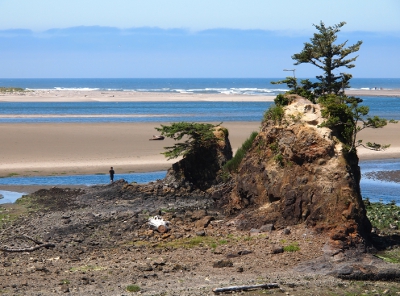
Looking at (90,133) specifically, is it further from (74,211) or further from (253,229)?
(253,229)

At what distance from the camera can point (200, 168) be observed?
91.0 feet

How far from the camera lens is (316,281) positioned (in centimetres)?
1505

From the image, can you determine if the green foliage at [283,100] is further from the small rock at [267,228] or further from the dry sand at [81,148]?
the dry sand at [81,148]

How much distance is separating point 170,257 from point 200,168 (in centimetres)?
1064

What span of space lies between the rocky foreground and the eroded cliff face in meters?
0.48

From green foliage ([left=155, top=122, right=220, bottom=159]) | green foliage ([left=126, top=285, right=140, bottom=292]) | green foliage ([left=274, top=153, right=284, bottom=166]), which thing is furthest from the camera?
green foliage ([left=155, top=122, right=220, bottom=159])

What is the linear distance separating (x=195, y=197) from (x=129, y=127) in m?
32.4

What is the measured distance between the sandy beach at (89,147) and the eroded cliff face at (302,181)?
16079mm

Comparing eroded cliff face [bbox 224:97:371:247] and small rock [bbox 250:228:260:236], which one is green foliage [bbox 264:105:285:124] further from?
small rock [bbox 250:228:260:236]

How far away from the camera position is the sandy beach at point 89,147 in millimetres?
37500

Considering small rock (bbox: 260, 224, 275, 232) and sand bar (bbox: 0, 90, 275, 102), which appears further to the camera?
sand bar (bbox: 0, 90, 275, 102)

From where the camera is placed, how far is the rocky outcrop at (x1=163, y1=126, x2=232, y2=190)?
27234 mm

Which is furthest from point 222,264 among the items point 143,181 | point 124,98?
point 124,98

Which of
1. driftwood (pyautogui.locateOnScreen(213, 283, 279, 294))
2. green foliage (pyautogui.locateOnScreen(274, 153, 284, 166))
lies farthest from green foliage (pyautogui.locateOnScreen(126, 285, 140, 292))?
green foliage (pyautogui.locateOnScreen(274, 153, 284, 166))
